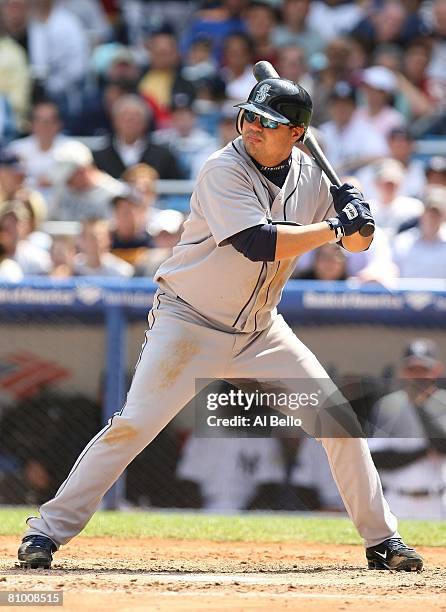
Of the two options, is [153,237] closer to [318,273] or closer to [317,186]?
[318,273]

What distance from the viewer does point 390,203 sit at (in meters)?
9.25

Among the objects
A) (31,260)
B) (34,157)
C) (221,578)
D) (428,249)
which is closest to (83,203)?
(34,157)

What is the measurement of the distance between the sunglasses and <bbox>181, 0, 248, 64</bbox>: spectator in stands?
769 cm

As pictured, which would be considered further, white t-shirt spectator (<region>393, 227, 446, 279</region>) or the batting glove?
white t-shirt spectator (<region>393, 227, 446, 279</region>)

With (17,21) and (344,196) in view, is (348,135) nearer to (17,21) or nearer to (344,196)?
(17,21)

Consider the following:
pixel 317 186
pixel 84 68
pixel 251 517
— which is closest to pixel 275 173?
pixel 317 186

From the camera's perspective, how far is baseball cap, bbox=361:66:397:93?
10.7 m

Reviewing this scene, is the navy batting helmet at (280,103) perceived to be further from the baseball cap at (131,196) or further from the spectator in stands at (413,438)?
the baseball cap at (131,196)

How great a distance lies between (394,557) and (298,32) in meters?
8.17

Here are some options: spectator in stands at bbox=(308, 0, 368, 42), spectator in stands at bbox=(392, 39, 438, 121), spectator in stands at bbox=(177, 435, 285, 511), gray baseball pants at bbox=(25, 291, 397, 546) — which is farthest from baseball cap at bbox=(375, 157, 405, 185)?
gray baseball pants at bbox=(25, 291, 397, 546)

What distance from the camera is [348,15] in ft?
40.6

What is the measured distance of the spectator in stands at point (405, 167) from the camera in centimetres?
971

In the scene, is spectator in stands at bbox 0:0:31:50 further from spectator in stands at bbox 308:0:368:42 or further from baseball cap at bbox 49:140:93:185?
spectator in stands at bbox 308:0:368:42

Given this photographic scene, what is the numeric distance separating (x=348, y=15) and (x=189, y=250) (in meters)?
8.23
